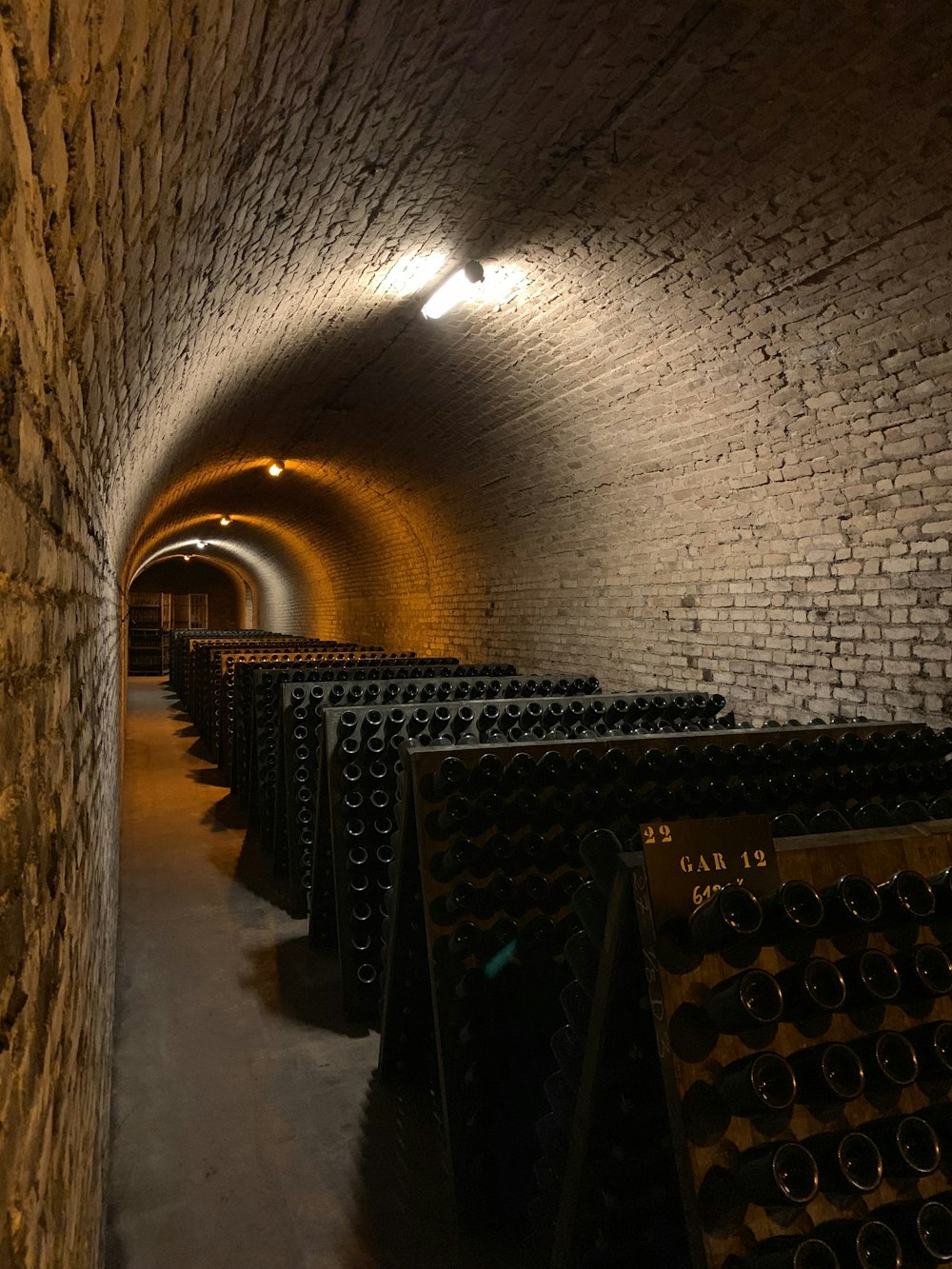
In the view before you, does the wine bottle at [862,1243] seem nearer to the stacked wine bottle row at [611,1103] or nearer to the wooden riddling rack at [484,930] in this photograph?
the stacked wine bottle row at [611,1103]

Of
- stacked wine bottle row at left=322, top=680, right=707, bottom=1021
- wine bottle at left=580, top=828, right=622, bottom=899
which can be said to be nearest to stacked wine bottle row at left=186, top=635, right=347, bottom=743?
stacked wine bottle row at left=322, top=680, right=707, bottom=1021

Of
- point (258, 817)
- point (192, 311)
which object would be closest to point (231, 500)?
point (258, 817)

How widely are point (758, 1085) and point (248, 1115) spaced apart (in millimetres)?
2491

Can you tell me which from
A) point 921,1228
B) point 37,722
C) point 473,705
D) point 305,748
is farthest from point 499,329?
point 921,1228

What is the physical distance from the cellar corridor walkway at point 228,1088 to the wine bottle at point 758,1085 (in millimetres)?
1601

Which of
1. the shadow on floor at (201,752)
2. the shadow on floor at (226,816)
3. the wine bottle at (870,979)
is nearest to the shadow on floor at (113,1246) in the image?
the wine bottle at (870,979)

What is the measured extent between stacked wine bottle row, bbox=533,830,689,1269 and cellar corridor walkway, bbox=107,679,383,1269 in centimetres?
92

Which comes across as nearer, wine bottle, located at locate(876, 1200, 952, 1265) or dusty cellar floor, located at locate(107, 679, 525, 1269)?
wine bottle, located at locate(876, 1200, 952, 1265)

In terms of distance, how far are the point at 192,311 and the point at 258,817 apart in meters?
4.74

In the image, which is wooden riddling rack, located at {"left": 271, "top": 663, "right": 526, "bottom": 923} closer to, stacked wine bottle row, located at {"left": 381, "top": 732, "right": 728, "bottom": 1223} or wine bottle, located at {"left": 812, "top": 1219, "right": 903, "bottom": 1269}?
stacked wine bottle row, located at {"left": 381, "top": 732, "right": 728, "bottom": 1223}

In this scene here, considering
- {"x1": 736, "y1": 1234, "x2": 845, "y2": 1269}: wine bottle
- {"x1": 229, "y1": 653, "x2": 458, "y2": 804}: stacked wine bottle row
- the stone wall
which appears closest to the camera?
the stone wall

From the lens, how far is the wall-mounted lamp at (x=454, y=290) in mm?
5477

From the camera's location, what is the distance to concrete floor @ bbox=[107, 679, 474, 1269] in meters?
2.72

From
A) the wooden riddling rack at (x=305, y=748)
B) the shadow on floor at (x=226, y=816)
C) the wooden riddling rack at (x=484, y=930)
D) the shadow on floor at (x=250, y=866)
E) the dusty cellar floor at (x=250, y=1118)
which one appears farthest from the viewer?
the shadow on floor at (x=226, y=816)
